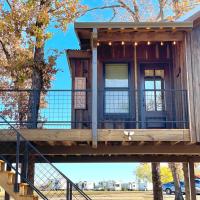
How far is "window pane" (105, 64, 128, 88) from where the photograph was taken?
39.1 feet

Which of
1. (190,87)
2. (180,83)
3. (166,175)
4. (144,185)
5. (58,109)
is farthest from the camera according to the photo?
(144,185)

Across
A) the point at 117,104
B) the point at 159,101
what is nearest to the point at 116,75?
the point at 117,104

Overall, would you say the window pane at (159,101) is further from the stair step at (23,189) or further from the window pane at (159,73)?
the stair step at (23,189)

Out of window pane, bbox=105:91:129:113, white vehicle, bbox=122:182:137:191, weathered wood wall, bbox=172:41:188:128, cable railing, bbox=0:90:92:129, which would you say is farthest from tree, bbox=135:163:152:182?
weathered wood wall, bbox=172:41:188:128

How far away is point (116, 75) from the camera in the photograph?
12.0 meters

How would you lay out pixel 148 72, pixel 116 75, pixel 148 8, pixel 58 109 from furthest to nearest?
pixel 148 8
pixel 148 72
pixel 116 75
pixel 58 109

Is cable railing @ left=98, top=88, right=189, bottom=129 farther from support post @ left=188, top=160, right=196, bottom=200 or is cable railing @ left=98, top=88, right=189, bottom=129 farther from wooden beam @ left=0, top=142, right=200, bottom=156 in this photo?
support post @ left=188, top=160, right=196, bottom=200

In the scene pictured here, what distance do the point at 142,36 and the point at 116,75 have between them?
7.10ft

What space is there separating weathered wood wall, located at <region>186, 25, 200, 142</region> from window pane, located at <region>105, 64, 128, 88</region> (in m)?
2.71

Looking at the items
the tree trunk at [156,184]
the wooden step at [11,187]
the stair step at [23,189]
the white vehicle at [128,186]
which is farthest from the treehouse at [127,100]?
the white vehicle at [128,186]

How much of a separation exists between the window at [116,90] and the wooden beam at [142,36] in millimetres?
1969

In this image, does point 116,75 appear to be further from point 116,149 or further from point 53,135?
point 53,135

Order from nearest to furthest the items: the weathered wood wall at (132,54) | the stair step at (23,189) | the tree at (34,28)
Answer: the stair step at (23,189) < the weathered wood wall at (132,54) < the tree at (34,28)

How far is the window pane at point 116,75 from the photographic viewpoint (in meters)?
11.9
